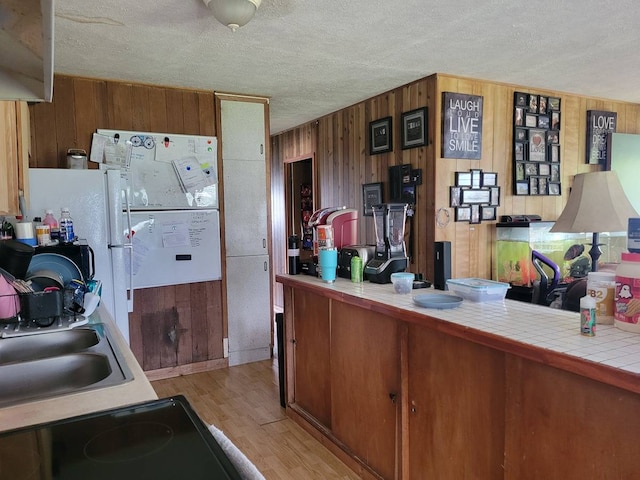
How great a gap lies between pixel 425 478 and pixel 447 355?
1.78 feet

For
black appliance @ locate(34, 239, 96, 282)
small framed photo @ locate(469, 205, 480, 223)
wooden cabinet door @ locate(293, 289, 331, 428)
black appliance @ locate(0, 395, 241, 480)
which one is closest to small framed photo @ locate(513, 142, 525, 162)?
small framed photo @ locate(469, 205, 480, 223)

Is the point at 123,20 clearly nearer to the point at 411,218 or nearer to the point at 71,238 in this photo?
the point at 71,238

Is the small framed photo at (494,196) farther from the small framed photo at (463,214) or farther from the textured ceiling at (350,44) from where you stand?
the textured ceiling at (350,44)

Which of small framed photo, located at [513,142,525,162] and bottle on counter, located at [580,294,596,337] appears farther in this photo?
small framed photo, located at [513,142,525,162]

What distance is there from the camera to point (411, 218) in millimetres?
3746

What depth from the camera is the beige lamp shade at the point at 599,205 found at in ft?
8.60

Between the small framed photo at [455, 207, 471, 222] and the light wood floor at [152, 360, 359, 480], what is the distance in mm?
1922

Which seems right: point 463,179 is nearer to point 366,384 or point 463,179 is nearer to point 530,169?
point 530,169

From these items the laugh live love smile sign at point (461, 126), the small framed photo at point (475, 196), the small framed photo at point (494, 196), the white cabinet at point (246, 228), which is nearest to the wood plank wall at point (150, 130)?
the white cabinet at point (246, 228)

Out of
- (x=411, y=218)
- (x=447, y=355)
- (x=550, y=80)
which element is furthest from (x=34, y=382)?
(x=550, y=80)

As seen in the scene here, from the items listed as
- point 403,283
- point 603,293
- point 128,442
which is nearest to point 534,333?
point 603,293

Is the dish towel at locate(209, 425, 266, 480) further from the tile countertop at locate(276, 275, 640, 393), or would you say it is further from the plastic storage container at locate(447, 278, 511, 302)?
the plastic storage container at locate(447, 278, 511, 302)

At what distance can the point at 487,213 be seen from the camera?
3795 millimetres

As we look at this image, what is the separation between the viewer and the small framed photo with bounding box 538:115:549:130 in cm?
400
